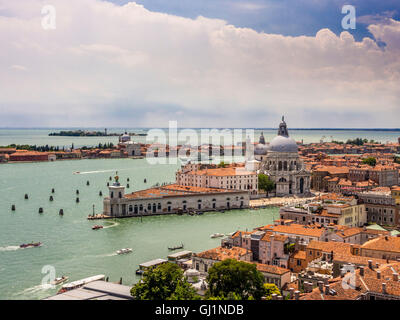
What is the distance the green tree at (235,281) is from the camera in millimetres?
6652

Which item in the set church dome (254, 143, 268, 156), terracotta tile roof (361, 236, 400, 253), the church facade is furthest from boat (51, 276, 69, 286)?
church dome (254, 143, 268, 156)

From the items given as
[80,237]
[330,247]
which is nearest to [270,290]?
[330,247]

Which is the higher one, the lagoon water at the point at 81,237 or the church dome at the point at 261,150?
the church dome at the point at 261,150

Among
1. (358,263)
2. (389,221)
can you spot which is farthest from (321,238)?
(389,221)

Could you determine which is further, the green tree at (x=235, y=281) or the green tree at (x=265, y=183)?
the green tree at (x=265, y=183)

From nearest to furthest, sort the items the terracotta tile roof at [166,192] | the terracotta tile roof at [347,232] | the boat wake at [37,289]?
the boat wake at [37,289] < the terracotta tile roof at [347,232] < the terracotta tile roof at [166,192]

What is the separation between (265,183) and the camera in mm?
23656

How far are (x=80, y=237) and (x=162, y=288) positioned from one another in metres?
7.69

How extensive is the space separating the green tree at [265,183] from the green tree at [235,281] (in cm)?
1670

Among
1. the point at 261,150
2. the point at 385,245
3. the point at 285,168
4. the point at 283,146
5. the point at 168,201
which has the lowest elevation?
the point at 168,201

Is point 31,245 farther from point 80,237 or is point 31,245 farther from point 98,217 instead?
point 98,217

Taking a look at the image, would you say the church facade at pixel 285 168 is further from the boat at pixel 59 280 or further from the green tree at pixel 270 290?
the green tree at pixel 270 290

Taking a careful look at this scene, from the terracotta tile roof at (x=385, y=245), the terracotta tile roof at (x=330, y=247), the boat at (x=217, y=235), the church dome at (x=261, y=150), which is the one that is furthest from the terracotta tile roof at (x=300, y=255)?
the church dome at (x=261, y=150)
